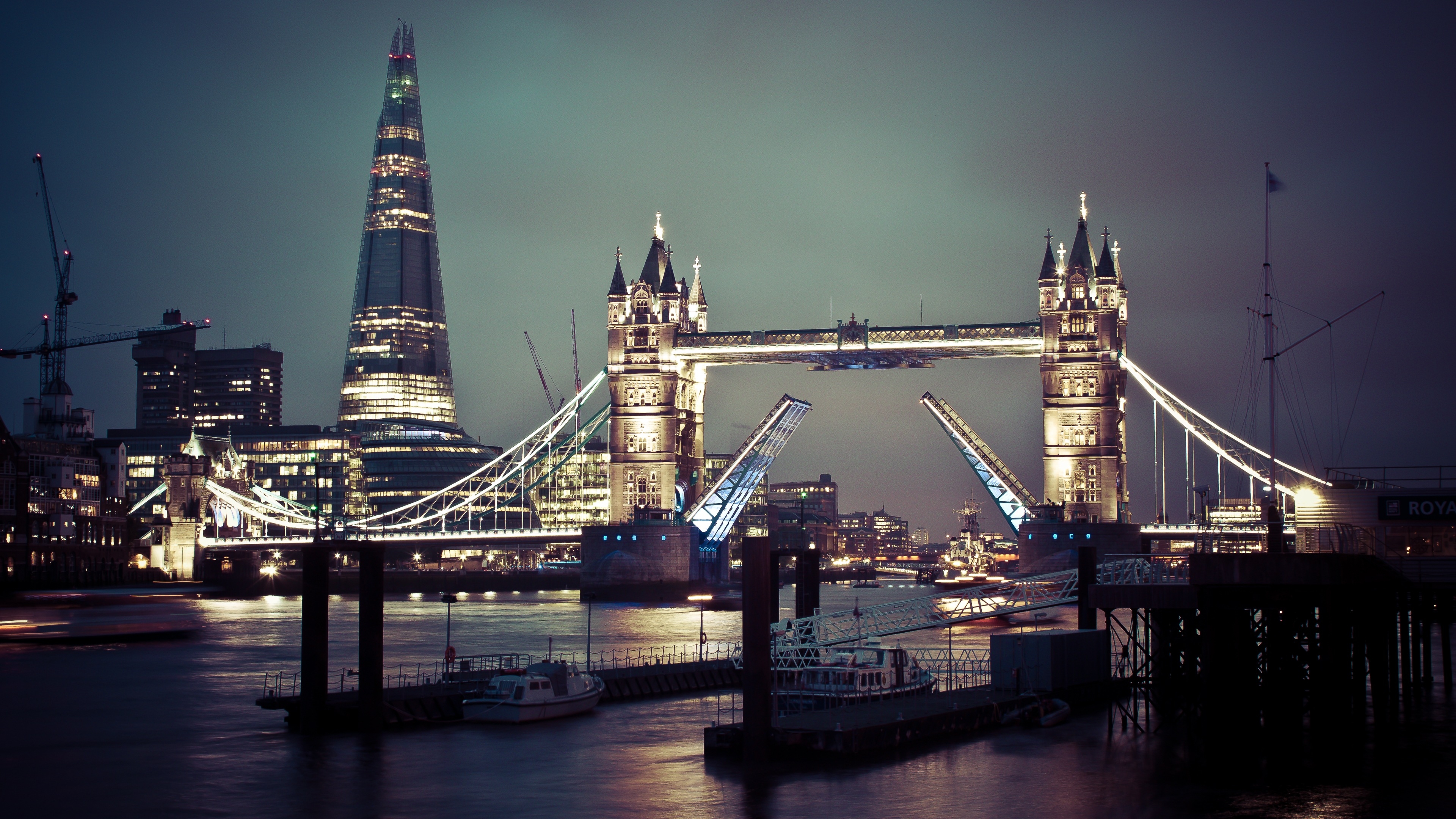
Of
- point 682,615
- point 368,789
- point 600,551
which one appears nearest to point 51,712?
point 368,789

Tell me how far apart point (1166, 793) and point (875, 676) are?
11728 mm

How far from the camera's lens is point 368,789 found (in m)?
38.4

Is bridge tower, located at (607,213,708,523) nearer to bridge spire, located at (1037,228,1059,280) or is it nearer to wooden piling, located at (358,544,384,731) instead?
bridge spire, located at (1037,228,1059,280)

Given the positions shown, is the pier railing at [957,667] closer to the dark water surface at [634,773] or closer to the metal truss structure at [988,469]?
the dark water surface at [634,773]

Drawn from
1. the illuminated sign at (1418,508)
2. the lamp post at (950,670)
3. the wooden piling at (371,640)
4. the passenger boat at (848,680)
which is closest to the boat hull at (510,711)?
the wooden piling at (371,640)

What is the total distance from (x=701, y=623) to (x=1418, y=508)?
3946 cm

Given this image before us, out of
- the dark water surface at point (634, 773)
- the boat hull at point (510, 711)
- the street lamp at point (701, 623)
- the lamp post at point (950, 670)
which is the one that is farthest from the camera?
the street lamp at point (701, 623)

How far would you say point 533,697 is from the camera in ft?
159

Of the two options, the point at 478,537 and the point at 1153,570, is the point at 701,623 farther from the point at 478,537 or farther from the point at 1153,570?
the point at 478,537

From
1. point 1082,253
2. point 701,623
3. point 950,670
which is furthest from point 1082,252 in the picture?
point 950,670

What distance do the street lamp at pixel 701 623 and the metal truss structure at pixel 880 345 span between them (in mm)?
18377

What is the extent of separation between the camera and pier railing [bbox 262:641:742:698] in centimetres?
5281

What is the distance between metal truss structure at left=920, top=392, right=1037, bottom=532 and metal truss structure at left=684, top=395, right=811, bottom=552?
9549 mm

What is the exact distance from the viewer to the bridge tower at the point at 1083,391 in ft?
378
